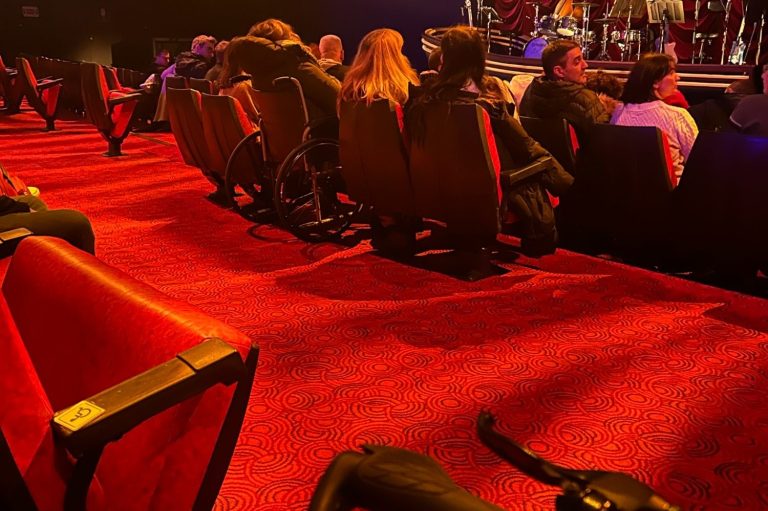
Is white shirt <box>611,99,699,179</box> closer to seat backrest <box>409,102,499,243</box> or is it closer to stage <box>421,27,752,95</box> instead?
seat backrest <box>409,102,499,243</box>

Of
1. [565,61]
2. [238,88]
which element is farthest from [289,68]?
[565,61]

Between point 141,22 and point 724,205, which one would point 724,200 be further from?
point 141,22

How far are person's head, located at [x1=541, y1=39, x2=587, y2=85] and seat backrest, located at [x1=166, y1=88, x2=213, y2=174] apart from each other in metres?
2.20

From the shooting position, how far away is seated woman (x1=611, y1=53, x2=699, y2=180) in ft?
11.4

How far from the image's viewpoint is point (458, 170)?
3.25 metres

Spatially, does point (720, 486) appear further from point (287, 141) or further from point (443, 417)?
point (287, 141)

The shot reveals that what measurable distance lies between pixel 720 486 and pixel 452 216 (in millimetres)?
1765

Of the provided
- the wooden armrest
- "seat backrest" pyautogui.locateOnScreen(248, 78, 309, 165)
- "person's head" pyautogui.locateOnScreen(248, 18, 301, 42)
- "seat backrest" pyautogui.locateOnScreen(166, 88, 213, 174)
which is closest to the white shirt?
"seat backrest" pyautogui.locateOnScreen(248, 78, 309, 165)

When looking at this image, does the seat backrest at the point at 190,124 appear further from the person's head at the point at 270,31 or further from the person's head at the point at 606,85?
the person's head at the point at 606,85

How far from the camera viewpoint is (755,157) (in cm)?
303

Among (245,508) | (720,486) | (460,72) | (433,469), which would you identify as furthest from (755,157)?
(433,469)

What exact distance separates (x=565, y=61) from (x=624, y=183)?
76cm

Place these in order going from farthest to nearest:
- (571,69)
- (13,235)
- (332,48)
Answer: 1. (332,48)
2. (571,69)
3. (13,235)

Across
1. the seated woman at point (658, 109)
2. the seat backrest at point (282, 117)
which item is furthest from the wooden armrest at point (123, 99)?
the seated woman at point (658, 109)
